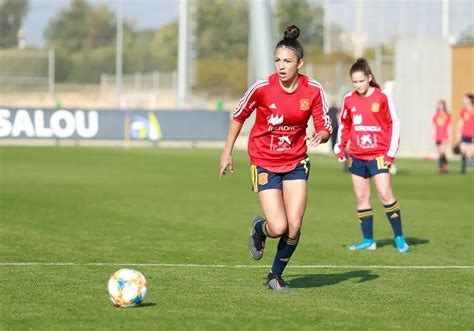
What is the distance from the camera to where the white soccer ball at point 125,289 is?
8.81 m

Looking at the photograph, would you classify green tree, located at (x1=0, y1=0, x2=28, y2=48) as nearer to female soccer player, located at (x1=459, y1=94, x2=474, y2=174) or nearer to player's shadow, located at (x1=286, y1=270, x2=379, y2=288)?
female soccer player, located at (x1=459, y1=94, x2=474, y2=174)

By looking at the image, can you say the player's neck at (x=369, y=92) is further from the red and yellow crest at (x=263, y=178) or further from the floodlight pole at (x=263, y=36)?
the floodlight pole at (x=263, y=36)

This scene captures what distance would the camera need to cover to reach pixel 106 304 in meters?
9.05

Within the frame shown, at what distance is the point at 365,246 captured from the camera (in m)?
14.0

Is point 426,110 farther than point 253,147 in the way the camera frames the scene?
Yes

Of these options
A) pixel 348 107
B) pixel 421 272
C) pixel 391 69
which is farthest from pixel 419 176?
pixel 391 69

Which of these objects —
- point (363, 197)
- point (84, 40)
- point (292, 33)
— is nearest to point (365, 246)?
point (363, 197)

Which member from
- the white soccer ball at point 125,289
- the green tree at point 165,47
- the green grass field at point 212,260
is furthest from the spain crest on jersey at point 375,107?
the green tree at point 165,47

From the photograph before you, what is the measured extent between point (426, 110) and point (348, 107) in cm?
3003

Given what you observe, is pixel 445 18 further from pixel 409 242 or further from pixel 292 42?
pixel 292 42

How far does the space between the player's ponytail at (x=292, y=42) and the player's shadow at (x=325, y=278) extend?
230cm

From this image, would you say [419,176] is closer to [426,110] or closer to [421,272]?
[426,110]

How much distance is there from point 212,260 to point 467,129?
19.9 metres

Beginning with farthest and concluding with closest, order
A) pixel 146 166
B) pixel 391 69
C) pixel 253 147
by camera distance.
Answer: pixel 391 69
pixel 146 166
pixel 253 147
